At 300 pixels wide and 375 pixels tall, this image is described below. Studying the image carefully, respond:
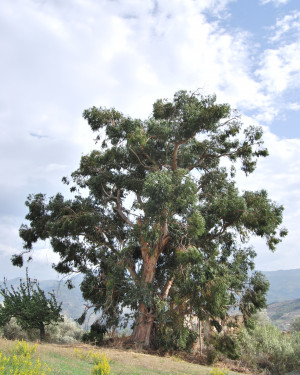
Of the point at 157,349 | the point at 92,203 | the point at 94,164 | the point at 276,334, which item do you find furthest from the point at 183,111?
the point at 276,334

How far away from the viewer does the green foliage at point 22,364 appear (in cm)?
796

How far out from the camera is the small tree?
20906 millimetres

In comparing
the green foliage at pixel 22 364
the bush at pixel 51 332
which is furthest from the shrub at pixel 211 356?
the green foliage at pixel 22 364

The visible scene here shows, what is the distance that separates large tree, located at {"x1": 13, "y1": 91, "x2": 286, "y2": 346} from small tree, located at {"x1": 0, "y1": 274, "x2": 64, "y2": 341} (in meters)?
2.71

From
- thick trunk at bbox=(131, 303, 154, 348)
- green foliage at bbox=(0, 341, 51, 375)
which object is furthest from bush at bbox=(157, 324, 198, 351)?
green foliage at bbox=(0, 341, 51, 375)

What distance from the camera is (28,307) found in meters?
20.8

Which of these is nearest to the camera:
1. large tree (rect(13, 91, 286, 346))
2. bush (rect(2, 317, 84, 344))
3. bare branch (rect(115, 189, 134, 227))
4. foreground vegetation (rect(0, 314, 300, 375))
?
foreground vegetation (rect(0, 314, 300, 375))

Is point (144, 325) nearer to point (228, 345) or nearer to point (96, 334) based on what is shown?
point (96, 334)

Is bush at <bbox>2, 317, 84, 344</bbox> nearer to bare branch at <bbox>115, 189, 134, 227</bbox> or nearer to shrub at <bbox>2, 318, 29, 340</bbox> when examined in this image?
shrub at <bbox>2, 318, 29, 340</bbox>

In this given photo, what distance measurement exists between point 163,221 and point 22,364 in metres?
10.5

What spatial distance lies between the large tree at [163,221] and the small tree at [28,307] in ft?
8.88

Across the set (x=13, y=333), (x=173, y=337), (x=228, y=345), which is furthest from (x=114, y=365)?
(x=13, y=333)

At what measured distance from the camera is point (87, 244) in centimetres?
2384

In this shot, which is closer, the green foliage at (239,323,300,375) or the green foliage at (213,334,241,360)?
the green foliage at (213,334,241,360)
